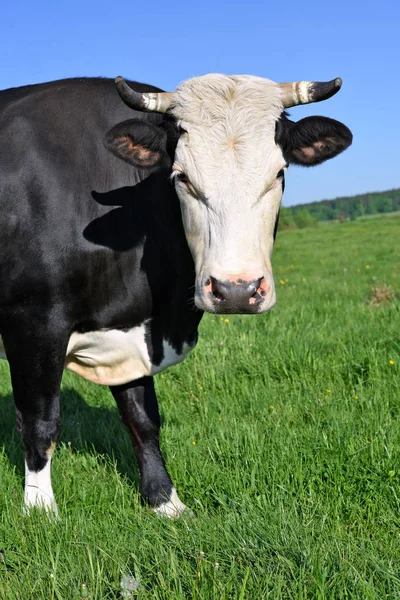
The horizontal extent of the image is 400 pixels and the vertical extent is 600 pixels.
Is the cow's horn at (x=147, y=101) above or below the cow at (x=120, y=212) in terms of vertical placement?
above

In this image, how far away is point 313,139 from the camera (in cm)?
369

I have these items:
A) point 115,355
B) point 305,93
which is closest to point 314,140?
point 305,93

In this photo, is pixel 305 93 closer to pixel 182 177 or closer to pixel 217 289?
pixel 182 177

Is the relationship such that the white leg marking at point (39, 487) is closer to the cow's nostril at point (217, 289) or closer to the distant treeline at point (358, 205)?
the cow's nostril at point (217, 289)

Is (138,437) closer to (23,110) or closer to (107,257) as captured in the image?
(107,257)

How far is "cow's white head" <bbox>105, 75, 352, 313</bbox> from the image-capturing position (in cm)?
303

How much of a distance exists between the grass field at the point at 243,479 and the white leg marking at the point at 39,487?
0.10m

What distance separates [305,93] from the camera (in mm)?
3500

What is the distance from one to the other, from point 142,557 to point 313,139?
2312mm

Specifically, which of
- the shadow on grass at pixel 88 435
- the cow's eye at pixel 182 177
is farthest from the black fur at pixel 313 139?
the shadow on grass at pixel 88 435

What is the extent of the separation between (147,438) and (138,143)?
1830mm

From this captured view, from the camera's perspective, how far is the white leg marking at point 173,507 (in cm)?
368

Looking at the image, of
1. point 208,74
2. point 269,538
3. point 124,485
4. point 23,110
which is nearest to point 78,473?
point 124,485

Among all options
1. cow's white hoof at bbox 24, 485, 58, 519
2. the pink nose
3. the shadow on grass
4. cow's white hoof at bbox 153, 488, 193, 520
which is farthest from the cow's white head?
the shadow on grass
